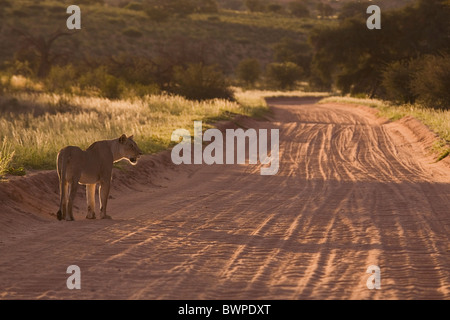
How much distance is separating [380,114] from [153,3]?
8219 centimetres

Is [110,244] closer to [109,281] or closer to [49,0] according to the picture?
[109,281]

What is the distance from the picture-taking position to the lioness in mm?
9852

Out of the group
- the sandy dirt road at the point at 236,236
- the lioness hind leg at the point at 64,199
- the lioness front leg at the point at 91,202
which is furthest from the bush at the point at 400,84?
the lioness hind leg at the point at 64,199

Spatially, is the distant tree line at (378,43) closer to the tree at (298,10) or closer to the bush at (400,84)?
the bush at (400,84)

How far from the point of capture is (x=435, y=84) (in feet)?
117

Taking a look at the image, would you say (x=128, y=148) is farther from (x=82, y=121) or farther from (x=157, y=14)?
(x=157, y=14)

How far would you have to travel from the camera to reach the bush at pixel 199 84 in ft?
139

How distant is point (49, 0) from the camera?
101 meters

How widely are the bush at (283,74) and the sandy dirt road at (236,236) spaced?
68.5 metres

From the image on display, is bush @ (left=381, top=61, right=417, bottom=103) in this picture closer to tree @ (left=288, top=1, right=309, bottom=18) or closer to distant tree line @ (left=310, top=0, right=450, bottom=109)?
distant tree line @ (left=310, top=0, right=450, bottom=109)

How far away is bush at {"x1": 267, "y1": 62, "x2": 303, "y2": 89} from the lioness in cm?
7568

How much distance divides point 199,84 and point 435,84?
560 inches

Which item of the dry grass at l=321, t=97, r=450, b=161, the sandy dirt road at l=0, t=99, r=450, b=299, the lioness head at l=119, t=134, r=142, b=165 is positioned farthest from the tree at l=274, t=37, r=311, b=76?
the lioness head at l=119, t=134, r=142, b=165
